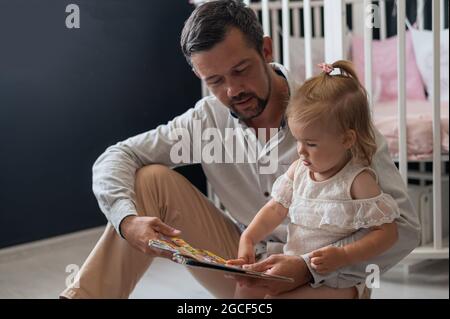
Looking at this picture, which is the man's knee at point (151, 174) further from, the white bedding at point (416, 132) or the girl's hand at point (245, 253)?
the white bedding at point (416, 132)

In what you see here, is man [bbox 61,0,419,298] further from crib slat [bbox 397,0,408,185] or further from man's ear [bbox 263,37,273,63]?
crib slat [bbox 397,0,408,185]

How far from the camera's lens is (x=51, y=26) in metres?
1.00

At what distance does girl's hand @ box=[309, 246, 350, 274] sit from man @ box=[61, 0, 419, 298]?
15 mm

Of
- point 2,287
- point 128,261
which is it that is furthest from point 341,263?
point 2,287

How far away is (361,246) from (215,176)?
1.02ft

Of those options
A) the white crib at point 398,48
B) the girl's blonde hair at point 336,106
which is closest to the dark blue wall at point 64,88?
the white crib at point 398,48

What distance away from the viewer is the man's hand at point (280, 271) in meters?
0.98

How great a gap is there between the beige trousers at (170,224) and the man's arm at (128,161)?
0.9 inches

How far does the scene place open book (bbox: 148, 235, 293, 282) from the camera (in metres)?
0.93

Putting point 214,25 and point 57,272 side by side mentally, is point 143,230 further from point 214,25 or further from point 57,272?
point 214,25

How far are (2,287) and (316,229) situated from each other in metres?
0.49

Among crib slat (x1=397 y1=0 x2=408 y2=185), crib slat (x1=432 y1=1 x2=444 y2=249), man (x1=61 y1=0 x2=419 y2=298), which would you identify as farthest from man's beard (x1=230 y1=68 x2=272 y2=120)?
crib slat (x1=432 y1=1 x2=444 y2=249)

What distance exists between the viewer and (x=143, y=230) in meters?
1.04
